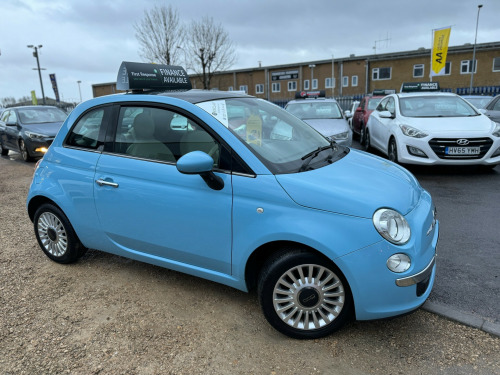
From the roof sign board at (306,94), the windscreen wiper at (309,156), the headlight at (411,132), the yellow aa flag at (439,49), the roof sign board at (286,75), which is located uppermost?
the roof sign board at (286,75)

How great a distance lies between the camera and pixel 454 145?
21.2ft

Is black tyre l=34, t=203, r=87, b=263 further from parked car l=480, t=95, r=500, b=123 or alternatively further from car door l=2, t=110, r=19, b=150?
parked car l=480, t=95, r=500, b=123

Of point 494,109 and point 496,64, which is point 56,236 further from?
point 496,64

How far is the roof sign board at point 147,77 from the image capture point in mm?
3379

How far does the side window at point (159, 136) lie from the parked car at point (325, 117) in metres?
5.13

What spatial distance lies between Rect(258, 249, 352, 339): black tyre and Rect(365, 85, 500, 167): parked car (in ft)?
16.5

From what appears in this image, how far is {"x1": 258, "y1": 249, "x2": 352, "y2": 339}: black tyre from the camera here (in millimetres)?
2443

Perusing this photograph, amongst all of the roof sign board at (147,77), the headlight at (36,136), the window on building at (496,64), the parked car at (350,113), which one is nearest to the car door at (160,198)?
the roof sign board at (147,77)

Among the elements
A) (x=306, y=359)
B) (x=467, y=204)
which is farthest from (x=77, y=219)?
(x=467, y=204)

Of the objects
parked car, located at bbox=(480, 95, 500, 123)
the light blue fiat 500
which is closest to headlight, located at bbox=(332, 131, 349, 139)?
parked car, located at bbox=(480, 95, 500, 123)

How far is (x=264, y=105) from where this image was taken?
11.6ft

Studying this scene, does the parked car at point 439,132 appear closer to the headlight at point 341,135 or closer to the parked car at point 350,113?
the headlight at point 341,135

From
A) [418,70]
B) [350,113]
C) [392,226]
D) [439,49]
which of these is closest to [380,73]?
[418,70]

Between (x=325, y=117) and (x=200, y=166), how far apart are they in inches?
271
